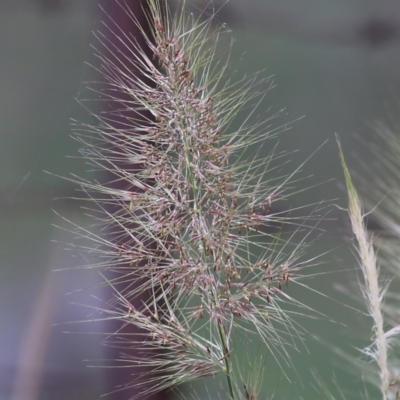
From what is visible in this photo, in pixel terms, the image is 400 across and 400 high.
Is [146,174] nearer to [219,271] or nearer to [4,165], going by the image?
[219,271]

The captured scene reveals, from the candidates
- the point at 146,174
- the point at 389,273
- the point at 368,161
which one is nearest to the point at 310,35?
the point at 368,161

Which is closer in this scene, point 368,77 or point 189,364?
point 189,364

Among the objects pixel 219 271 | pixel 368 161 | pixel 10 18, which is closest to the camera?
pixel 219 271

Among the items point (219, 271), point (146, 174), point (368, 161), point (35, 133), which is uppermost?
point (35, 133)

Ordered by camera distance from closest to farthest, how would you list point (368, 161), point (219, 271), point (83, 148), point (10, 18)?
point (219, 271)
point (83, 148)
point (10, 18)
point (368, 161)

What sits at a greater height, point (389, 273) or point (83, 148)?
point (83, 148)

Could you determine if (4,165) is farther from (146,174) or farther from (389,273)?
(389,273)

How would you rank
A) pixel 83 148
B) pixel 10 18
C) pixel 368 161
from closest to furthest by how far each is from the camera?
pixel 83 148 → pixel 10 18 → pixel 368 161

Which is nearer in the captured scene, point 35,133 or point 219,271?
point 219,271

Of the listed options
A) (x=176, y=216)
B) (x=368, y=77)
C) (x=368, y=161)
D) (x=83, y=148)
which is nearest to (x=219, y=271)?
(x=176, y=216)
